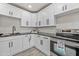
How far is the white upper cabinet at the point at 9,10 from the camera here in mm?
885

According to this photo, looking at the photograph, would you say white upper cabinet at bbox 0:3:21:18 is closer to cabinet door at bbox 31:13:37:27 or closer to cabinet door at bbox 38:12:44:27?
cabinet door at bbox 31:13:37:27

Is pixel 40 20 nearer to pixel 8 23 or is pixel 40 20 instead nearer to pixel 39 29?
pixel 39 29

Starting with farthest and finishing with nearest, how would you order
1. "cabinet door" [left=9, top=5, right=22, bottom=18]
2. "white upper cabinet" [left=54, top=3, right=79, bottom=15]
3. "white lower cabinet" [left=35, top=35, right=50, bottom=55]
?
"white lower cabinet" [left=35, top=35, right=50, bottom=55] < "cabinet door" [left=9, top=5, right=22, bottom=18] < "white upper cabinet" [left=54, top=3, right=79, bottom=15]

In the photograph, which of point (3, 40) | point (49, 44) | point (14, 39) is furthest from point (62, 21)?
point (3, 40)

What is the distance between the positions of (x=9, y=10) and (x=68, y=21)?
907mm

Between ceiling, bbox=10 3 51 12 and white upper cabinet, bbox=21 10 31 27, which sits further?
white upper cabinet, bbox=21 10 31 27

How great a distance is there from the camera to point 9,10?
3.12 feet

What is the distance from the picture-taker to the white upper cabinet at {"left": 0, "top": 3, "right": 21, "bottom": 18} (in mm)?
885

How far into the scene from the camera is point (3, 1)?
0.85 metres

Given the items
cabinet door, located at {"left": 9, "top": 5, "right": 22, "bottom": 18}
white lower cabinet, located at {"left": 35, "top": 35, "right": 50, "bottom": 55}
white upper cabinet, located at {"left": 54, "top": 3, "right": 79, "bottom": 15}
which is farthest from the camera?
white lower cabinet, located at {"left": 35, "top": 35, "right": 50, "bottom": 55}

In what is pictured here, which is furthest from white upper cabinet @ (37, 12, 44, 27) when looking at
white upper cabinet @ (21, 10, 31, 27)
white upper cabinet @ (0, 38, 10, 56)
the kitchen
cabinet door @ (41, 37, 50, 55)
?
white upper cabinet @ (0, 38, 10, 56)

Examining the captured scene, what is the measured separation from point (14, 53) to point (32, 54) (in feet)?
0.94

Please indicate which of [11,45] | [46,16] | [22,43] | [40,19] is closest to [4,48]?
[11,45]

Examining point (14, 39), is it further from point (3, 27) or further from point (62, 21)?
point (62, 21)
